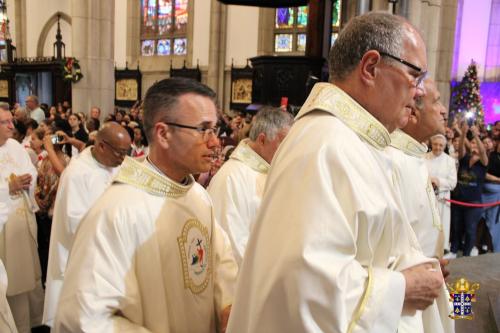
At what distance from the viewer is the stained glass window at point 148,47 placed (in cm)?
2141

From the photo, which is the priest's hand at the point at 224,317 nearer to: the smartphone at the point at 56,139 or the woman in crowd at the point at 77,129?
the smartphone at the point at 56,139

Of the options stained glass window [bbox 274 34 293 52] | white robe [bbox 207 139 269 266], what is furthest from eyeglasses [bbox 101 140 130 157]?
stained glass window [bbox 274 34 293 52]

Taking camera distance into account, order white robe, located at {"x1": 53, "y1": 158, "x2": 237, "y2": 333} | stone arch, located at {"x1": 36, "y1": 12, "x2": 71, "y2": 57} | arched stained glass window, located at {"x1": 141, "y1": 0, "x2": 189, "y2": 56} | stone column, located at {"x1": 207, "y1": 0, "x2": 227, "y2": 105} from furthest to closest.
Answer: stone arch, located at {"x1": 36, "y1": 12, "x2": 71, "y2": 57} < arched stained glass window, located at {"x1": 141, "y1": 0, "x2": 189, "y2": 56} < stone column, located at {"x1": 207, "y1": 0, "x2": 227, "y2": 105} < white robe, located at {"x1": 53, "y1": 158, "x2": 237, "y2": 333}

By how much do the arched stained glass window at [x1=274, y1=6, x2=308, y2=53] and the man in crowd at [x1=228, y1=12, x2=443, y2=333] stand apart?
56.1 ft

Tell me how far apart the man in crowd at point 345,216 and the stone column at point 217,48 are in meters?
17.1

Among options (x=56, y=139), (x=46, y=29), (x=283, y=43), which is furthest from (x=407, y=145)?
(x=46, y=29)

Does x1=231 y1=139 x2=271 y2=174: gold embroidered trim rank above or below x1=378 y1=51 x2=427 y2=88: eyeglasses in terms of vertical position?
below

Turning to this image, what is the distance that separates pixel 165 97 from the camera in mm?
2109

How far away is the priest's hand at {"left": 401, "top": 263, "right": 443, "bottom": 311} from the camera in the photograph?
151 cm

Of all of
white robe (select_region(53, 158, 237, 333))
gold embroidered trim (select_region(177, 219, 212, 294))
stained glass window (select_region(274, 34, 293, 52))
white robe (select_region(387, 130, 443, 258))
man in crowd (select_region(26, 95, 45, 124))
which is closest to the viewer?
white robe (select_region(53, 158, 237, 333))

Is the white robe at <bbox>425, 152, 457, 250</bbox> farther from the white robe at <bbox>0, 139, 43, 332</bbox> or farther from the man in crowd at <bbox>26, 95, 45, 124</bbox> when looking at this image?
the man in crowd at <bbox>26, 95, 45, 124</bbox>

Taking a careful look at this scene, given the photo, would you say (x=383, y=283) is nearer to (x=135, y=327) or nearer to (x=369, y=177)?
(x=369, y=177)

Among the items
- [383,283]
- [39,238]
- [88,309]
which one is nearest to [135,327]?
[88,309]

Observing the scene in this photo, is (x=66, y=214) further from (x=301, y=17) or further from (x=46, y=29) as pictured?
(x=46, y=29)
